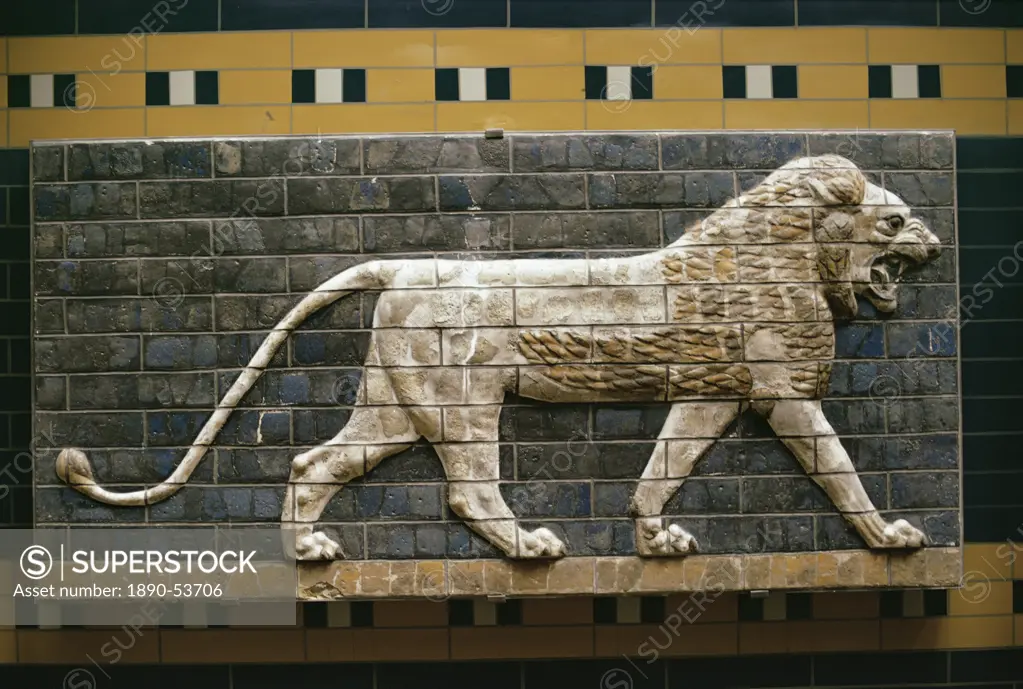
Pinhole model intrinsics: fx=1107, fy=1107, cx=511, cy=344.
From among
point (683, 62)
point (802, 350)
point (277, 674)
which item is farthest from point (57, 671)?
point (683, 62)

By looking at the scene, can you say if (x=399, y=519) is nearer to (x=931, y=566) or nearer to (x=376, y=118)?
A: (x=376, y=118)

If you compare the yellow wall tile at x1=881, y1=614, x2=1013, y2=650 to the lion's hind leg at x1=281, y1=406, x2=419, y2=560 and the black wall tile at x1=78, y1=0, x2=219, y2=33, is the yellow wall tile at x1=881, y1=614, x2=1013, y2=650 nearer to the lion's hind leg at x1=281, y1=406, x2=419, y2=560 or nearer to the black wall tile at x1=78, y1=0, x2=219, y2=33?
the lion's hind leg at x1=281, y1=406, x2=419, y2=560

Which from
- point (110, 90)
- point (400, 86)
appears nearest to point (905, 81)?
point (400, 86)

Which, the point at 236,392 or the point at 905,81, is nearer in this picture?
the point at 236,392

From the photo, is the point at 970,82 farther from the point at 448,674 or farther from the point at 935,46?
the point at 448,674

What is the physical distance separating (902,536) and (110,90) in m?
1.96

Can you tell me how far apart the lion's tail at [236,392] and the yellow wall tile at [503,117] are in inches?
16.1

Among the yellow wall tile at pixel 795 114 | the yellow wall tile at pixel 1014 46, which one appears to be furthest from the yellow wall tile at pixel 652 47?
the yellow wall tile at pixel 1014 46

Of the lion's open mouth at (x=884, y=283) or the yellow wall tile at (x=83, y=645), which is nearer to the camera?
the lion's open mouth at (x=884, y=283)

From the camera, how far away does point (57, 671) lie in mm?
2439

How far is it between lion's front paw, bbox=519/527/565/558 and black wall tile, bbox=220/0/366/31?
119 centimetres

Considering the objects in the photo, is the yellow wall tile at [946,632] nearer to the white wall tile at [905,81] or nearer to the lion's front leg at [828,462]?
Result: the lion's front leg at [828,462]

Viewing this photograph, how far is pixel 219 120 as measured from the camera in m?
2.46

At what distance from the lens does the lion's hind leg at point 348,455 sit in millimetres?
2242
